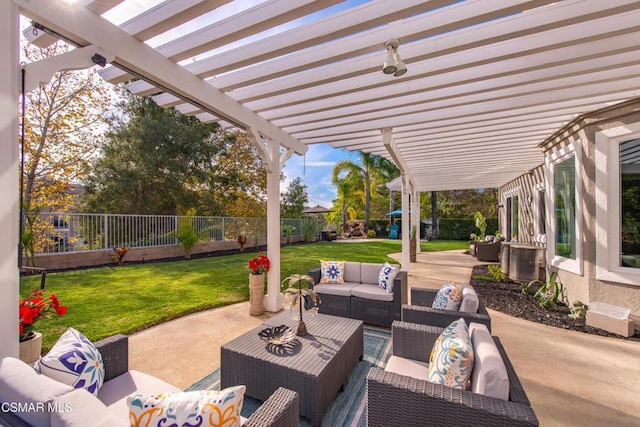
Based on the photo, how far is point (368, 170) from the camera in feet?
68.8

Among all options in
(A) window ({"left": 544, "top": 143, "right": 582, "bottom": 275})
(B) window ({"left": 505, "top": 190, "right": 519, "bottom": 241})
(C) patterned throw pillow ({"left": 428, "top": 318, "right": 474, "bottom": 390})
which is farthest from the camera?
(B) window ({"left": 505, "top": 190, "right": 519, "bottom": 241})

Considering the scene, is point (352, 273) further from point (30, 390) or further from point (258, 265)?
point (30, 390)

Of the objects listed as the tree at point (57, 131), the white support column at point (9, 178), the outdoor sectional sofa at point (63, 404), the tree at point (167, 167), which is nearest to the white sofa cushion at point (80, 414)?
the outdoor sectional sofa at point (63, 404)

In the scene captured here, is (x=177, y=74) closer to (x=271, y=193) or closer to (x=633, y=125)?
(x=271, y=193)

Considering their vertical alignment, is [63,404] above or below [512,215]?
below

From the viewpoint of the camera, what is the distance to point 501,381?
1544 millimetres

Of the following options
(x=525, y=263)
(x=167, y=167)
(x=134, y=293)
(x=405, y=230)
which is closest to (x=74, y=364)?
(x=134, y=293)

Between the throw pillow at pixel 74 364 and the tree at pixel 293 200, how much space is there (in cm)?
1658

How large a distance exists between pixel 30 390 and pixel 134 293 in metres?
4.96

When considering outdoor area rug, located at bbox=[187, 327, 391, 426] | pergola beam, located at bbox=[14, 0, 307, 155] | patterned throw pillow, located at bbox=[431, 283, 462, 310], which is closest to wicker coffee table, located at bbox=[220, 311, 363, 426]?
outdoor area rug, located at bbox=[187, 327, 391, 426]

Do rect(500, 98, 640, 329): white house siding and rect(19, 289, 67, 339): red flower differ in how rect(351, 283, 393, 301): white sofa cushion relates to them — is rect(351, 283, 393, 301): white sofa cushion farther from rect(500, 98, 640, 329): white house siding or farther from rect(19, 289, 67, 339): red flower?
rect(19, 289, 67, 339): red flower

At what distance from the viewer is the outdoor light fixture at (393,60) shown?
2501 mm

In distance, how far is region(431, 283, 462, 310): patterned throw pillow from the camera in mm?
3084

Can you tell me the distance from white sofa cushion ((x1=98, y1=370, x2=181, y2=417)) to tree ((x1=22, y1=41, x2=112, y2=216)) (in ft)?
27.2
